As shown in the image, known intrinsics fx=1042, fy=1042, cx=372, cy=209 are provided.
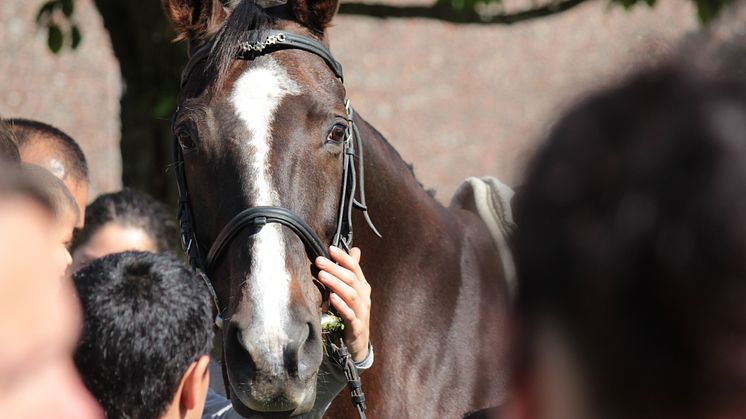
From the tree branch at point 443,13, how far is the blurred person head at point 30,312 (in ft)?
16.7

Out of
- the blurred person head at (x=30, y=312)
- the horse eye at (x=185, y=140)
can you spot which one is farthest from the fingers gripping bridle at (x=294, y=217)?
the blurred person head at (x=30, y=312)

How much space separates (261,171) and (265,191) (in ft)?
0.23

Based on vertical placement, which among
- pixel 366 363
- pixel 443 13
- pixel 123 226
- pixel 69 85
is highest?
pixel 366 363

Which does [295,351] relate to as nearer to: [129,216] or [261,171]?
[261,171]

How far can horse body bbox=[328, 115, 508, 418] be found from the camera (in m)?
3.68

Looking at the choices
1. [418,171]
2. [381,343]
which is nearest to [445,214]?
[381,343]

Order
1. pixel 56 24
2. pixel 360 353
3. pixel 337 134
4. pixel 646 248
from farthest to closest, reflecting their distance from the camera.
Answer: pixel 56 24
pixel 337 134
pixel 360 353
pixel 646 248

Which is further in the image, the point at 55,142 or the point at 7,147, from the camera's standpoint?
the point at 55,142

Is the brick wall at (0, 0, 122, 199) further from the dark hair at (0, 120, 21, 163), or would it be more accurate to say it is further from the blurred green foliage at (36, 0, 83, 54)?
the dark hair at (0, 120, 21, 163)

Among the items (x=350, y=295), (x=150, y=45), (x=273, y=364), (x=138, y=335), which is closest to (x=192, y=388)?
(x=138, y=335)

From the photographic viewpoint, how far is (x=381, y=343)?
3688 mm

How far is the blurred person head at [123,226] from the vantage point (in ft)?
15.6

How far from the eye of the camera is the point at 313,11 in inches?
149

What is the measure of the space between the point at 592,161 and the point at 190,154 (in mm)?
2822
